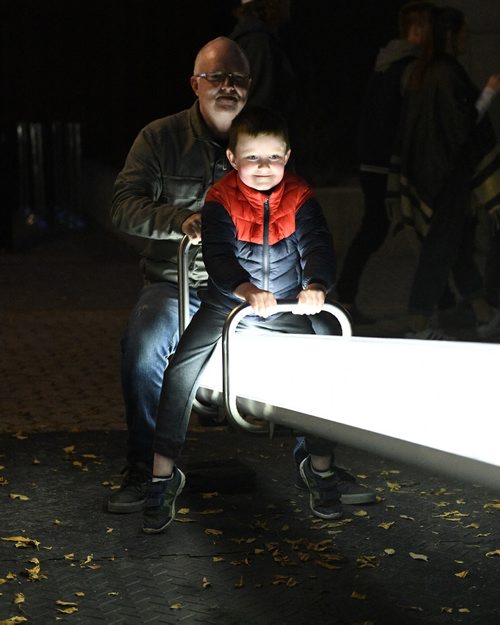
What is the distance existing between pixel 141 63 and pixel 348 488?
20493 millimetres

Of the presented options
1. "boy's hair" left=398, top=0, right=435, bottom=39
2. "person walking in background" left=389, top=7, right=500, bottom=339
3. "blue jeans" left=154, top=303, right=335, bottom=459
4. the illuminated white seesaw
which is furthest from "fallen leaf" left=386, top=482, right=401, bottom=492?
"boy's hair" left=398, top=0, right=435, bottom=39

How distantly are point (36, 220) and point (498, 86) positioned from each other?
10.4 m

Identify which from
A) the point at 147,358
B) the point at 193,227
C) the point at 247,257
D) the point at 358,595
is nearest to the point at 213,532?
the point at 147,358

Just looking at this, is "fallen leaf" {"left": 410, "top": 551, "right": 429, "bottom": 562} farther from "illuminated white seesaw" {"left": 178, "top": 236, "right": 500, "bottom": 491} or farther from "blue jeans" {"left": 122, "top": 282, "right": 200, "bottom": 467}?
"blue jeans" {"left": 122, "top": 282, "right": 200, "bottom": 467}

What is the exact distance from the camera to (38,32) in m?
27.2

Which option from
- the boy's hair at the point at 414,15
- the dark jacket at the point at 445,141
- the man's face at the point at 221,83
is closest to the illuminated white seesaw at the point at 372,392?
the man's face at the point at 221,83

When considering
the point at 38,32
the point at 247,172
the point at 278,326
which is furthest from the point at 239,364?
the point at 38,32

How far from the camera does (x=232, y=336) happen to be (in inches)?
205

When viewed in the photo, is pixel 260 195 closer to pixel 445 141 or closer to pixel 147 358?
pixel 147 358

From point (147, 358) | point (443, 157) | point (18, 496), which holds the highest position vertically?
point (443, 157)

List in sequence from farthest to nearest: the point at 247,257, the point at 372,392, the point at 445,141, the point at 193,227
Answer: the point at 445,141 < the point at 193,227 < the point at 247,257 < the point at 372,392

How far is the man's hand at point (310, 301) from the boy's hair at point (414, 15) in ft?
15.5

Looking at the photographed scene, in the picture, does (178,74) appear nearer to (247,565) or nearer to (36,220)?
(36,220)

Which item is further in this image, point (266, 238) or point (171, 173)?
point (171, 173)
